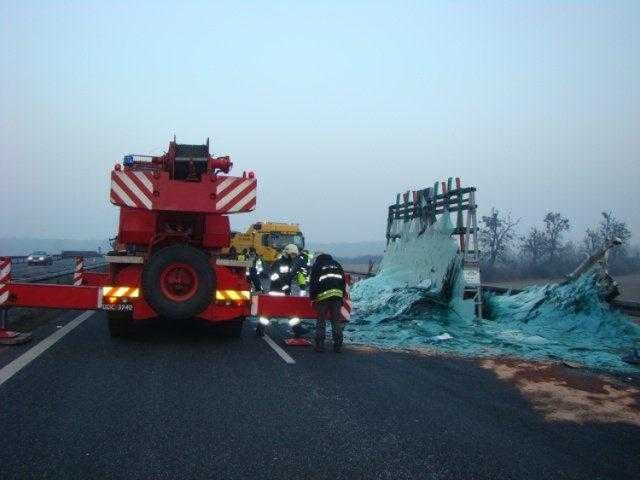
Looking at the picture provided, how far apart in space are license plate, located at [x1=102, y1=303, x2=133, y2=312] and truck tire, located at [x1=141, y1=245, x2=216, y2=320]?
0.37 m

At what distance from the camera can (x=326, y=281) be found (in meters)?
9.56

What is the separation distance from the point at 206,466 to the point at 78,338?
632 centimetres

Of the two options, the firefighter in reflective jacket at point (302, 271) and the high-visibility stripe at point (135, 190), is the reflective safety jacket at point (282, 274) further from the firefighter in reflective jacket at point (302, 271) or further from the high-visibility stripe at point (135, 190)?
the high-visibility stripe at point (135, 190)

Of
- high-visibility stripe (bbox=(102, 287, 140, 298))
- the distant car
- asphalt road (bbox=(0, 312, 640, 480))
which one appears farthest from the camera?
the distant car

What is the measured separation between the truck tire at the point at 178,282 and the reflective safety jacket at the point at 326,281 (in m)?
1.76

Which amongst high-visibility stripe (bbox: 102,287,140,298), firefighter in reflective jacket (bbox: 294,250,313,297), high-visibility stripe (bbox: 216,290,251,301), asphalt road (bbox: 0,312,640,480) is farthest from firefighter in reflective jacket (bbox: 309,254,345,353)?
high-visibility stripe (bbox: 102,287,140,298)

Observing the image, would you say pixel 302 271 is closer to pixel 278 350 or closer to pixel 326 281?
pixel 326 281

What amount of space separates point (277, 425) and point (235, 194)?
5277 mm

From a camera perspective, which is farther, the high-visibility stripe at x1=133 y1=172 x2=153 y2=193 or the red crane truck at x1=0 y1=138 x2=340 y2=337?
the high-visibility stripe at x1=133 y1=172 x2=153 y2=193

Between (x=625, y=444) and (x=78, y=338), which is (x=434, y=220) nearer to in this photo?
(x=78, y=338)

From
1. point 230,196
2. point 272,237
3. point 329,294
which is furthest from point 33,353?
point 272,237

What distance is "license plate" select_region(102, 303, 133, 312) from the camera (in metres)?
8.77

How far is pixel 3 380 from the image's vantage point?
628 centimetres

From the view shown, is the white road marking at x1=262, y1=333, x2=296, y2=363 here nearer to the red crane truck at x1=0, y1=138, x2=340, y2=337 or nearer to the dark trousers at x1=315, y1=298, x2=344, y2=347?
→ the red crane truck at x1=0, y1=138, x2=340, y2=337
